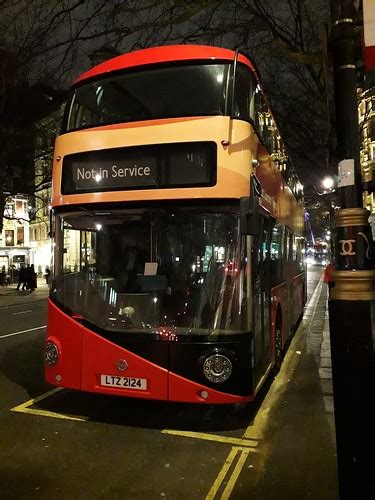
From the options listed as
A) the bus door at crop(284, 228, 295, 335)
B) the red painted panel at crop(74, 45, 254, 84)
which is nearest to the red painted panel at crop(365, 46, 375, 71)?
the red painted panel at crop(74, 45, 254, 84)

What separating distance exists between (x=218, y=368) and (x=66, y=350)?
1.84 m

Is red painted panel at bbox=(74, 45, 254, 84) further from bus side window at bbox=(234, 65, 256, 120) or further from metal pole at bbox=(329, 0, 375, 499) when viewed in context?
metal pole at bbox=(329, 0, 375, 499)

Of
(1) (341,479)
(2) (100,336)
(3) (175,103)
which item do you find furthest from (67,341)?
(1) (341,479)

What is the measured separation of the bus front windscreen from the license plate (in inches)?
21.1

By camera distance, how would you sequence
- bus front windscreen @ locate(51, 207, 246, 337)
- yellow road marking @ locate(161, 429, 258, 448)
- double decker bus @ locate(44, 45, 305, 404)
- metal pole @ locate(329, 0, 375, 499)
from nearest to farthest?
metal pole @ locate(329, 0, 375, 499)
yellow road marking @ locate(161, 429, 258, 448)
double decker bus @ locate(44, 45, 305, 404)
bus front windscreen @ locate(51, 207, 246, 337)

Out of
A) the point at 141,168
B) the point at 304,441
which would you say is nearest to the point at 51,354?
the point at 141,168

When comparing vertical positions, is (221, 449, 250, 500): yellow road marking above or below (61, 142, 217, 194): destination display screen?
below

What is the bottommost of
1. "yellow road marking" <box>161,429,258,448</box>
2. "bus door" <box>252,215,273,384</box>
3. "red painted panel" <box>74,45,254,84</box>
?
"yellow road marking" <box>161,429,258,448</box>

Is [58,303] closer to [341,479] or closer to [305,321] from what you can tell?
[341,479]

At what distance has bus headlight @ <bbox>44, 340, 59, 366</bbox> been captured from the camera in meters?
5.54

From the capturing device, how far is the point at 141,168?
5340 mm

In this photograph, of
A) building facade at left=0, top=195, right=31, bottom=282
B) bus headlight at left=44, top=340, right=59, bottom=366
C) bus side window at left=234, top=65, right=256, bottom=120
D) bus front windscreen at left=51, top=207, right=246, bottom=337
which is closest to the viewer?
bus front windscreen at left=51, top=207, right=246, bottom=337

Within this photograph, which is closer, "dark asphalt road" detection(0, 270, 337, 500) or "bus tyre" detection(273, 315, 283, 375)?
"dark asphalt road" detection(0, 270, 337, 500)

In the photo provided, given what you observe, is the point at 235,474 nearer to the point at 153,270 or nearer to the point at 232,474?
the point at 232,474
